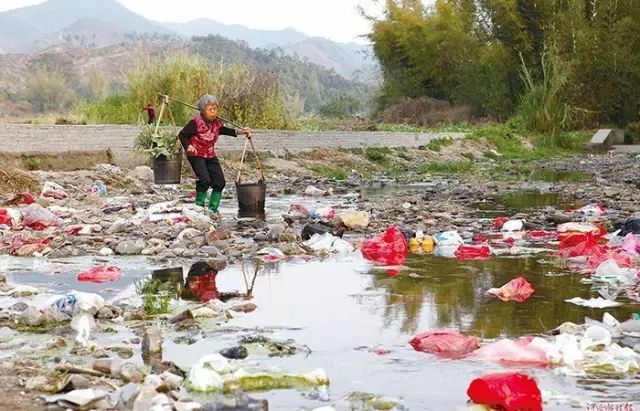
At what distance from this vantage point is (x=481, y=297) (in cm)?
636

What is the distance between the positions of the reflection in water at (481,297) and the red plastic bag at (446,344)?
315 millimetres

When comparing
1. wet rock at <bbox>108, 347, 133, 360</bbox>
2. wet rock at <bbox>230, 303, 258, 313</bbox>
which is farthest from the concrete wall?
wet rock at <bbox>108, 347, 133, 360</bbox>

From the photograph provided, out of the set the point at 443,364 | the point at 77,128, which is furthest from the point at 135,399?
the point at 77,128

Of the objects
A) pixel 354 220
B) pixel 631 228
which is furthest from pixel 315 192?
pixel 631 228

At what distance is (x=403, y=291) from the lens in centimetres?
659

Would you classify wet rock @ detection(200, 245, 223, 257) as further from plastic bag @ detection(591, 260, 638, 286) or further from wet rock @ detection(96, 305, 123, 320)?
plastic bag @ detection(591, 260, 638, 286)

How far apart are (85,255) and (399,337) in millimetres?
4190

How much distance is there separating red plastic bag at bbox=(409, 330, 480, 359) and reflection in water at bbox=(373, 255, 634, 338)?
32 centimetres

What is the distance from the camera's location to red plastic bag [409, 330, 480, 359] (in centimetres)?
478

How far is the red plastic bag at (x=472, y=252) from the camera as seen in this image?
8.37 m

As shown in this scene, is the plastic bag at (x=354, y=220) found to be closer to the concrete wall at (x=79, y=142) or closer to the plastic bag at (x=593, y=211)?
the plastic bag at (x=593, y=211)

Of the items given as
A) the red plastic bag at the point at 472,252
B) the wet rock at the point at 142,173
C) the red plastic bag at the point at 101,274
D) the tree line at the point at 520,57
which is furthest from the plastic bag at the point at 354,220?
the tree line at the point at 520,57

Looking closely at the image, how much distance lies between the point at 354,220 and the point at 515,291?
163 inches

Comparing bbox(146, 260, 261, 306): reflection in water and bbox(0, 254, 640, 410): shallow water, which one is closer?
bbox(0, 254, 640, 410): shallow water
